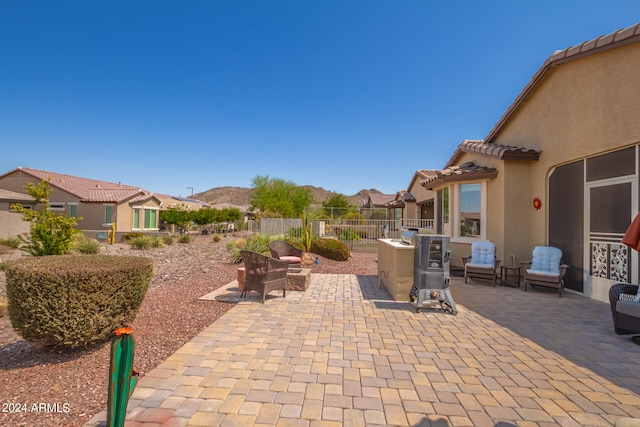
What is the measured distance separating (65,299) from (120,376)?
1.89 meters

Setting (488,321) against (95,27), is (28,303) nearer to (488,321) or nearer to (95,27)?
(488,321)

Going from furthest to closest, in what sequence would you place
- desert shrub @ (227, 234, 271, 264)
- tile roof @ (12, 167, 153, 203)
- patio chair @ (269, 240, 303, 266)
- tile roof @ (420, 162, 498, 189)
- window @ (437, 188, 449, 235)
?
tile roof @ (12, 167, 153, 203) < window @ (437, 188, 449, 235) < desert shrub @ (227, 234, 271, 264) < tile roof @ (420, 162, 498, 189) < patio chair @ (269, 240, 303, 266)

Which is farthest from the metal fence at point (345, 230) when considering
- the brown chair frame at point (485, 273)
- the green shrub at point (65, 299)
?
the green shrub at point (65, 299)

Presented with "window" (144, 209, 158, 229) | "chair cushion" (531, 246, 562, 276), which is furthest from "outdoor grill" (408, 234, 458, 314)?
"window" (144, 209, 158, 229)

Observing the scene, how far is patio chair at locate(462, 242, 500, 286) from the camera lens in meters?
8.16

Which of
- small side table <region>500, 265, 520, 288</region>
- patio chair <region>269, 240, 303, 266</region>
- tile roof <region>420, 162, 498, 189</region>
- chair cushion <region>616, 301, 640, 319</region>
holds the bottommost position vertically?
small side table <region>500, 265, 520, 288</region>

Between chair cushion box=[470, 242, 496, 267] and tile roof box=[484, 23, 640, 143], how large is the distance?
466 cm

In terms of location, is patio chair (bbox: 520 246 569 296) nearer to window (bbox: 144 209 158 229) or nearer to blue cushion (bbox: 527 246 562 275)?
blue cushion (bbox: 527 246 562 275)

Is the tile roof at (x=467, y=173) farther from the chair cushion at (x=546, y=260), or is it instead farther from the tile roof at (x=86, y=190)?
the tile roof at (x=86, y=190)

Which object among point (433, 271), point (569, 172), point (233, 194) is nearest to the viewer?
point (433, 271)

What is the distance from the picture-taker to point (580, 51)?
22.0 ft

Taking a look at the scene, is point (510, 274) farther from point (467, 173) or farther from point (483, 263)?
point (467, 173)

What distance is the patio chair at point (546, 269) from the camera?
7031mm

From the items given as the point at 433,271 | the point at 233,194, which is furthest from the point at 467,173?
the point at 233,194
